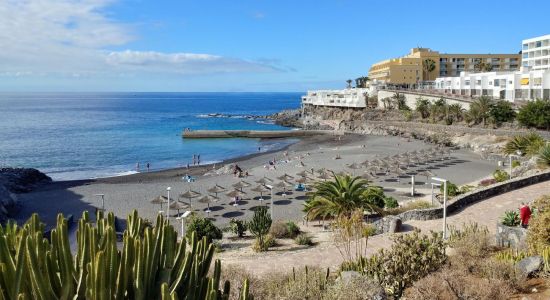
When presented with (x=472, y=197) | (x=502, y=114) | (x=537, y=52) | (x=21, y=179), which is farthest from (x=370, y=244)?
(x=537, y=52)

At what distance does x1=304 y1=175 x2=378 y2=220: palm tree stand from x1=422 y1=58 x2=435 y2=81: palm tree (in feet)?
286

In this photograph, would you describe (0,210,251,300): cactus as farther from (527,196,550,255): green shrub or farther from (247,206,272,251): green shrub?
(247,206,272,251): green shrub

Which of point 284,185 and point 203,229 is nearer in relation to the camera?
point 203,229

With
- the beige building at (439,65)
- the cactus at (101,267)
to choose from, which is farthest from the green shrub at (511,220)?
the beige building at (439,65)

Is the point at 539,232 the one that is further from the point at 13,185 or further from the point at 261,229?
the point at 13,185

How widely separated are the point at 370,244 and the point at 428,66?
3639 inches

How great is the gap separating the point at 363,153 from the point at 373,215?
27762 mm

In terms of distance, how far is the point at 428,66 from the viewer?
98375mm

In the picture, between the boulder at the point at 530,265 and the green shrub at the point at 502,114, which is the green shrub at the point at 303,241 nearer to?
the boulder at the point at 530,265

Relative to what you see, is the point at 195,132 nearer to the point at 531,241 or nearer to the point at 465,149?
the point at 465,149

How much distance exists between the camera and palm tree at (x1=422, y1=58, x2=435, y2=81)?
98312 mm

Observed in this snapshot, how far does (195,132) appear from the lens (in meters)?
70.5

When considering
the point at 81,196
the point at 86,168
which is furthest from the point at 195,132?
the point at 81,196

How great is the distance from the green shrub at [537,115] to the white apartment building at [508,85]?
9.91 metres
